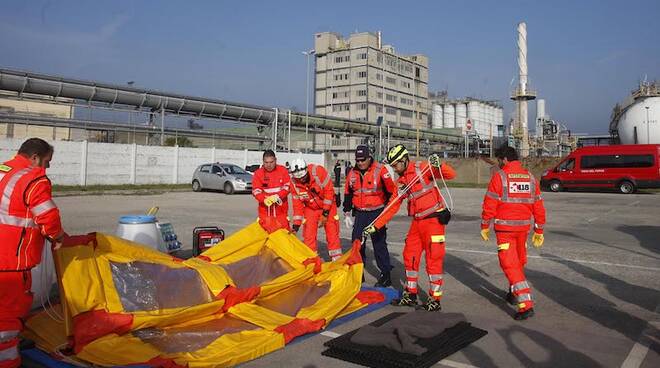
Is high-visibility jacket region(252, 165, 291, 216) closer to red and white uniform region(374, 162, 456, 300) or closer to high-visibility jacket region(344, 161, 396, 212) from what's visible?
high-visibility jacket region(344, 161, 396, 212)

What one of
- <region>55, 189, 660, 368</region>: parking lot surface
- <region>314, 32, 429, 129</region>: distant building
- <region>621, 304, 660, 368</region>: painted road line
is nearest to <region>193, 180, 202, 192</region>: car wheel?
<region>55, 189, 660, 368</region>: parking lot surface

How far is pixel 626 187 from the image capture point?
Answer: 2855cm

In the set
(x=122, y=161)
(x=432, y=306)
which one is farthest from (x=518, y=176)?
(x=122, y=161)

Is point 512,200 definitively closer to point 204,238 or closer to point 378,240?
point 378,240

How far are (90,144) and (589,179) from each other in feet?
90.5

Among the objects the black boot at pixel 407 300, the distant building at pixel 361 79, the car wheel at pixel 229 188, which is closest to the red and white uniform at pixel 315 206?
the black boot at pixel 407 300

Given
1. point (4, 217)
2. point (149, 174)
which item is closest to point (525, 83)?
point (149, 174)

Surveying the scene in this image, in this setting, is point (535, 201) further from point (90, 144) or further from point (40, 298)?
point (90, 144)

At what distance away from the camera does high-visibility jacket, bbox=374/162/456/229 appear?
6.16m

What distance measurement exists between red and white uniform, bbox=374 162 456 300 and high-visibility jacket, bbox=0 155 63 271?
12.6 feet

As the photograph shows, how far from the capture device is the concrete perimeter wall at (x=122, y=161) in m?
26.4

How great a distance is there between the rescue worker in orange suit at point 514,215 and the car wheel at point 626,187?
2626cm

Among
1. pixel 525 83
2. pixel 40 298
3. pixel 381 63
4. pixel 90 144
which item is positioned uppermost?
pixel 381 63

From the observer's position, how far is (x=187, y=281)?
17.8 ft
